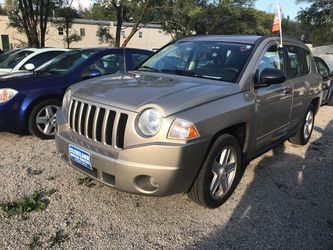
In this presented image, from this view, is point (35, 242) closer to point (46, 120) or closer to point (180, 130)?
point (180, 130)

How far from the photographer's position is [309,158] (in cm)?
553

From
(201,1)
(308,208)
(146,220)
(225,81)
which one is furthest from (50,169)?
(201,1)

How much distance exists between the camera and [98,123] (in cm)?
336

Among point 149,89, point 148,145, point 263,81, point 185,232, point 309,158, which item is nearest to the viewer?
point 148,145

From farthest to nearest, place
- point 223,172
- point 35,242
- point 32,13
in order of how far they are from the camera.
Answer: point 32,13 → point 223,172 → point 35,242

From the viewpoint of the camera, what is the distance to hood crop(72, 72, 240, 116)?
3.19m

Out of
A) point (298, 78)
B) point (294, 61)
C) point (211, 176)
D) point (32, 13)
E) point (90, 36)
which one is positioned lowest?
point (90, 36)

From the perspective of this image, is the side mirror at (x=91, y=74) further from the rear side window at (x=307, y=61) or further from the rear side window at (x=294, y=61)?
the rear side window at (x=307, y=61)

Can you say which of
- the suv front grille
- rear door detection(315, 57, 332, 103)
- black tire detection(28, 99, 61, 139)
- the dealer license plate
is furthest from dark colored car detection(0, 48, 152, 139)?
rear door detection(315, 57, 332, 103)

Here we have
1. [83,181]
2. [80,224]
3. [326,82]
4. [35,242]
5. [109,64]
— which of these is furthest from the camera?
[326,82]

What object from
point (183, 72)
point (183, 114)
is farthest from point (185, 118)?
point (183, 72)

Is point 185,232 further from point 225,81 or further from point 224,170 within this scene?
point 225,81

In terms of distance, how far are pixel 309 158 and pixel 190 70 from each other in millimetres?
2582

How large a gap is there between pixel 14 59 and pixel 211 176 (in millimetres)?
6797
